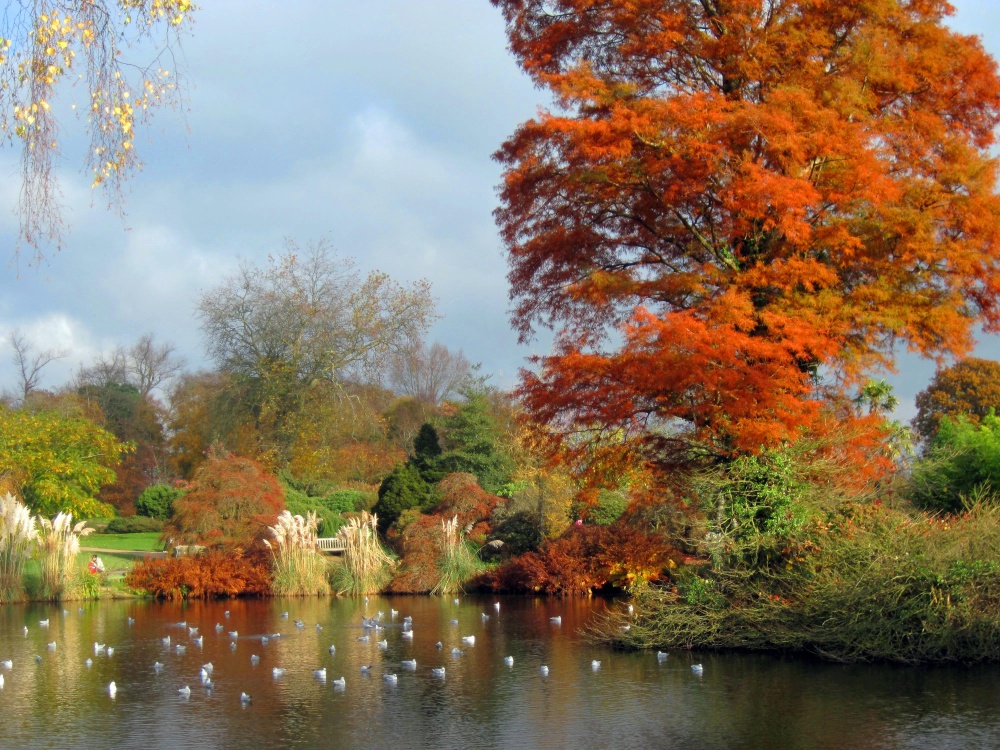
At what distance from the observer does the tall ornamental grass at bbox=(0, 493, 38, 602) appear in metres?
19.4

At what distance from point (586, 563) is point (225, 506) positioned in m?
9.18

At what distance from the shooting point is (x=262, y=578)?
21.2 meters

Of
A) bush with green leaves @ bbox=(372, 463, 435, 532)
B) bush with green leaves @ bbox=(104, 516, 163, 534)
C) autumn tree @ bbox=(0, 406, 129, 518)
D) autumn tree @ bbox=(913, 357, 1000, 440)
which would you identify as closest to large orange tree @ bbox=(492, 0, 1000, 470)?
bush with green leaves @ bbox=(372, 463, 435, 532)

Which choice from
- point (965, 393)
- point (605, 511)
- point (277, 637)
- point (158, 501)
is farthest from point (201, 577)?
point (965, 393)

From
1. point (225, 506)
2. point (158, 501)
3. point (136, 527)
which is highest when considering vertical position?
point (158, 501)

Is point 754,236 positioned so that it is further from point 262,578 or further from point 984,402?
point 984,402

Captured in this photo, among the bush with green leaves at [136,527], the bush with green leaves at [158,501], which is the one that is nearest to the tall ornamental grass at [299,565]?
the bush with green leaves at [158,501]

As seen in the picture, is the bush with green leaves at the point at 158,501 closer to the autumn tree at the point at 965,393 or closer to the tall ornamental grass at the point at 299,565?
the tall ornamental grass at the point at 299,565

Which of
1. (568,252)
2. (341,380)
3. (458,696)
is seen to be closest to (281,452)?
(341,380)

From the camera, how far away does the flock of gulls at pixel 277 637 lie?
10.5 m

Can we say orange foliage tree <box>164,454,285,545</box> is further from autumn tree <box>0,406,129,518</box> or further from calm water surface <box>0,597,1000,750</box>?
calm water surface <box>0,597,1000,750</box>

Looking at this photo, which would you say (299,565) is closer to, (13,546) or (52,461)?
(13,546)

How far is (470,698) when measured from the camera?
9.71m

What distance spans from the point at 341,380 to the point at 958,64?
30181mm
